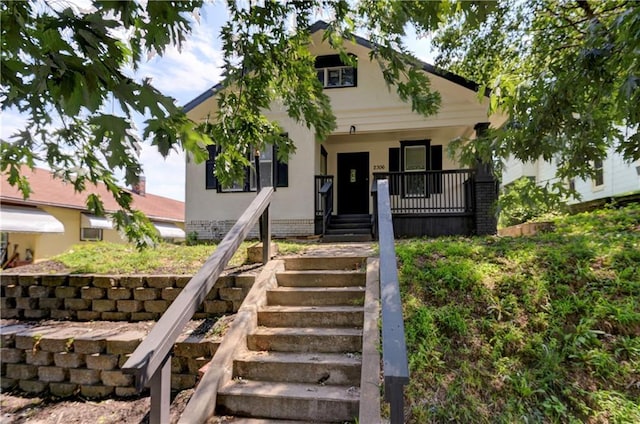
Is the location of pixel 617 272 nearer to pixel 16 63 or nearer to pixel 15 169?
pixel 16 63

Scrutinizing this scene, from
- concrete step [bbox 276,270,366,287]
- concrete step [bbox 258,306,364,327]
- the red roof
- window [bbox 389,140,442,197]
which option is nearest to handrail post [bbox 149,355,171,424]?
concrete step [bbox 258,306,364,327]

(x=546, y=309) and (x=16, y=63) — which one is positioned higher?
(x=16, y=63)

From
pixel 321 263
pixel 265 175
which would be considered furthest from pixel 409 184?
pixel 321 263

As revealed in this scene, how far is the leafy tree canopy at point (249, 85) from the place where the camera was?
76.9 inches

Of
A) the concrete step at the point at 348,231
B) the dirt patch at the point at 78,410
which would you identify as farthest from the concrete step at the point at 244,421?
the concrete step at the point at 348,231

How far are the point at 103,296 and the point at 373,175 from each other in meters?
7.56

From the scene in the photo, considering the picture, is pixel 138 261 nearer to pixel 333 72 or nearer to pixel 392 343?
pixel 392 343

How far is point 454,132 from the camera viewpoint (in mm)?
11273

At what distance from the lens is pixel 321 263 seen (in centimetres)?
488

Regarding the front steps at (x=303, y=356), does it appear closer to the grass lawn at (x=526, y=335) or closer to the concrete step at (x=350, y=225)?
the grass lawn at (x=526, y=335)

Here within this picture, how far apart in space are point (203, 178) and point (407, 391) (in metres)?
9.51

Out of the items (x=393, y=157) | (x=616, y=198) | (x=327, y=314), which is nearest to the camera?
(x=327, y=314)

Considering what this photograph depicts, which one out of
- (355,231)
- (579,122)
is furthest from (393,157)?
(579,122)

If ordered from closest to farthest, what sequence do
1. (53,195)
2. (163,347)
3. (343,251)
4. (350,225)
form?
1. (163,347)
2. (343,251)
3. (350,225)
4. (53,195)
